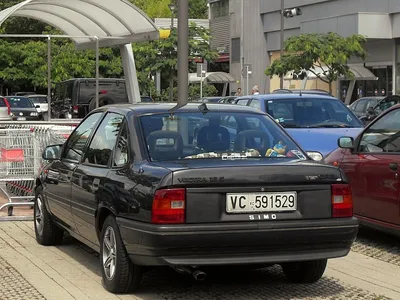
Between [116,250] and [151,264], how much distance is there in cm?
50

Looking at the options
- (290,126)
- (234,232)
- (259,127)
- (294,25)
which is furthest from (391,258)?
(294,25)

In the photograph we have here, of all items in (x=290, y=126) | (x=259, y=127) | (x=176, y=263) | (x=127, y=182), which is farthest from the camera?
(x=290, y=126)

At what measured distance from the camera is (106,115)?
816 centimetres

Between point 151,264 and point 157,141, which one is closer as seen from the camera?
point 151,264

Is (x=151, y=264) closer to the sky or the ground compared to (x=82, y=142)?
closer to the ground

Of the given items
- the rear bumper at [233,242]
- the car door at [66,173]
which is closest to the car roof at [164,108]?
the car door at [66,173]

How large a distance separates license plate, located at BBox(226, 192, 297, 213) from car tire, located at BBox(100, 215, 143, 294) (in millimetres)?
959

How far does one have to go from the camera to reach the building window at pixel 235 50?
66.5 metres

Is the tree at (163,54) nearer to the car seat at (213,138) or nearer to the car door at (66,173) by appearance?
the car door at (66,173)

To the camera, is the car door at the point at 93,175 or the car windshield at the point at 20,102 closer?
the car door at the point at 93,175

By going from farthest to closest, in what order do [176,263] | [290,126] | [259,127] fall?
1. [290,126]
2. [259,127]
3. [176,263]

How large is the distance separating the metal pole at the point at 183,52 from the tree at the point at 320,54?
91.4 feet

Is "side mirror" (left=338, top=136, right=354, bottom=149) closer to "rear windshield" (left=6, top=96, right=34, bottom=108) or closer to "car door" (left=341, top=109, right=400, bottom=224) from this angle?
"car door" (left=341, top=109, right=400, bottom=224)

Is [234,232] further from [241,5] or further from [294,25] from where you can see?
[241,5]
